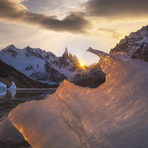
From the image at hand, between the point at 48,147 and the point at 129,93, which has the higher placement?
the point at 129,93

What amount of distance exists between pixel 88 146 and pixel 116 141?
43 cm

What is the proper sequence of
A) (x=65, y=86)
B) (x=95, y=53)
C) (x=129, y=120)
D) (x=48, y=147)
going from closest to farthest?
(x=129, y=120), (x=48, y=147), (x=95, y=53), (x=65, y=86)

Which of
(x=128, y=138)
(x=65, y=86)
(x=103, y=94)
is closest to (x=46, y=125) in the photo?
(x=65, y=86)

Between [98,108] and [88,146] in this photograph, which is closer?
[88,146]

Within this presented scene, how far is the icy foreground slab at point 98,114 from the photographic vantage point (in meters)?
2.31

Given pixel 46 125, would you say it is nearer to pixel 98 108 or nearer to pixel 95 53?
pixel 98 108

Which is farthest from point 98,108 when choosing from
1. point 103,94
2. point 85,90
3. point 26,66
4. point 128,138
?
point 26,66

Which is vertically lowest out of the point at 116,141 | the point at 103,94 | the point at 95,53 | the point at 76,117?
the point at 116,141

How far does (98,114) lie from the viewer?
271 centimetres

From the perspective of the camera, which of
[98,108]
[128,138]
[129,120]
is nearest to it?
[128,138]

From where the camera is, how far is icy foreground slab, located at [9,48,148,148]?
7.59 ft

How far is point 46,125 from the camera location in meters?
2.93

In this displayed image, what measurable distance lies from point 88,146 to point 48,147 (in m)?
0.74

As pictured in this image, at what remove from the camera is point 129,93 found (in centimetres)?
265
